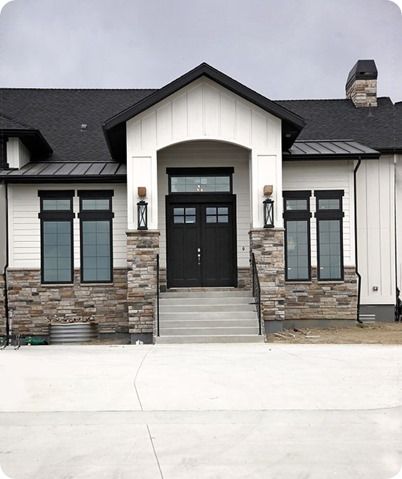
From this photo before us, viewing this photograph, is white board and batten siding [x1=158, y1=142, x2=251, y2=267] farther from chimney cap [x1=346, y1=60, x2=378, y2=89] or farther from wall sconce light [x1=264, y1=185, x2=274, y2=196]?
chimney cap [x1=346, y1=60, x2=378, y2=89]

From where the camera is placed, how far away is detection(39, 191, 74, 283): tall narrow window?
15.8m

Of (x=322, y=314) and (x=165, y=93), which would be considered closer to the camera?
(x=165, y=93)

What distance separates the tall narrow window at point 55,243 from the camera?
51.9ft

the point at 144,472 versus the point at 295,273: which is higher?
the point at 295,273

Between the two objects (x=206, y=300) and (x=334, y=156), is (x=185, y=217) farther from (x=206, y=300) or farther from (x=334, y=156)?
(x=334, y=156)

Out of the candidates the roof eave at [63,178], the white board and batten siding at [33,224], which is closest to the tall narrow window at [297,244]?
the white board and batten siding at [33,224]

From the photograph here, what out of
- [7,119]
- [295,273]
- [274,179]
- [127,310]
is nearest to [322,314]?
[295,273]

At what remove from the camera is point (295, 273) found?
16.2 meters

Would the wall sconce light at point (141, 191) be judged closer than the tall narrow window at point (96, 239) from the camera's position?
Yes

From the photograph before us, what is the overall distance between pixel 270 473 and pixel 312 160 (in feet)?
39.3

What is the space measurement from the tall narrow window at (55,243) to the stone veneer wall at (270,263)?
449 cm

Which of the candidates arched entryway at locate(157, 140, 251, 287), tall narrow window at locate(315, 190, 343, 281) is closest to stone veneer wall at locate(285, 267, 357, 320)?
tall narrow window at locate(315, 190, 343, 281)

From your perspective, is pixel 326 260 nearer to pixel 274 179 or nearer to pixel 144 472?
pixel 274 179

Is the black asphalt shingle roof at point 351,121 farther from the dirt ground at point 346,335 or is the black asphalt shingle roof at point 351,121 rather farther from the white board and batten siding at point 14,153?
the white board and batten siding at point 14,153
